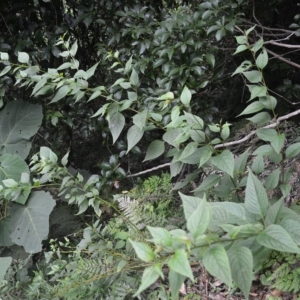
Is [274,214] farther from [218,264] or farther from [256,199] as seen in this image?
[218,264]

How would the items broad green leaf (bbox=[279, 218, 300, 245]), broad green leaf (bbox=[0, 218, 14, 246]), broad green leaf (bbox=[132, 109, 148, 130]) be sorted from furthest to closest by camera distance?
broad green leaf (bbox=[0, 218, 14, 246]) → broad green leaf (bbox=[132, 109, 148, 130]) → broad green leaf (bbox=[279, 218, 300, 245])

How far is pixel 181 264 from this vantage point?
624mm

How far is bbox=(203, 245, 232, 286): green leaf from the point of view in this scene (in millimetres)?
675

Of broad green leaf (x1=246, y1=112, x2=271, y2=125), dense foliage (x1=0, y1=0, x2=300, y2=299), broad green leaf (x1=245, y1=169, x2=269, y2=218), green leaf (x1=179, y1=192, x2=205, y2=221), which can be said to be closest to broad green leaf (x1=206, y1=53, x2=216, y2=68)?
dense foliage (x1=0, y1=0, x2=300, y2=299)

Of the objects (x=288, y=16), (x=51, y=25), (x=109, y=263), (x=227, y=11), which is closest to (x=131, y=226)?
(x=109, y=263)

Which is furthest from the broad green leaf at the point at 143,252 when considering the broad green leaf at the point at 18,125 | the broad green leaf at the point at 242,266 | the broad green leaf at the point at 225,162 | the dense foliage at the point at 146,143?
the broad green leaf at the point at 18,125

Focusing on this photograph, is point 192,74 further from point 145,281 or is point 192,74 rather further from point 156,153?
point 145,281

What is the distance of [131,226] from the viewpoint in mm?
1645

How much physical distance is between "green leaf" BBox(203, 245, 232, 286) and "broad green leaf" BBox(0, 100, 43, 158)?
180 cm

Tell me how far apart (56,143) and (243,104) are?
4.52ft

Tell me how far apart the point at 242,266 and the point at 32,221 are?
1.59m

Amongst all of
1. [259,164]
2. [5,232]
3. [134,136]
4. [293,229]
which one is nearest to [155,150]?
[134,136]

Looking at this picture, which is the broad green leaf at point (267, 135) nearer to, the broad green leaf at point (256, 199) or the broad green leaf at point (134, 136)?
the broad green leaf at point (256, 199)

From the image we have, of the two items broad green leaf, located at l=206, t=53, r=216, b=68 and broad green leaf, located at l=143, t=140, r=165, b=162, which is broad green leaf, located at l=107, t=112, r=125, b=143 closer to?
broad green leaf, located at l=143, t=140, r=165, b=162
